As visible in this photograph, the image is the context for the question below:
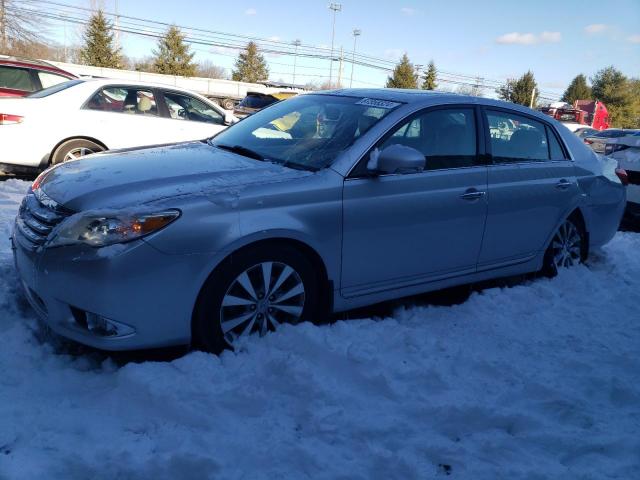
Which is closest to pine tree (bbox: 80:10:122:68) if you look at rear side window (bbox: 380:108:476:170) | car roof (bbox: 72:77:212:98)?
car roof (bbox: 72:77:212:98)

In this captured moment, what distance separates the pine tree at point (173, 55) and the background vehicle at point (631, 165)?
50.2 meters

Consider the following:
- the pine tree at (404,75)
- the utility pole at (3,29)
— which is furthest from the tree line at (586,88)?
the utility pole at (3,29)

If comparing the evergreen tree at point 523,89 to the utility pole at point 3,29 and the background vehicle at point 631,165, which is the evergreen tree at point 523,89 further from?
the background vehicle at point 631,165

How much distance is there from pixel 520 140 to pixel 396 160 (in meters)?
1.67

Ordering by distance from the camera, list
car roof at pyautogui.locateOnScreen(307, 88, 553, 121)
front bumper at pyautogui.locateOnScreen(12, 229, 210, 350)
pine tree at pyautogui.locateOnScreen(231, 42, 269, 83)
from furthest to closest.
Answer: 1. pine tree at pyautogui.locateOnScreen(231, 42, 269, 83)
2. car roof at pyautogui.locateOnScreen(307, 88, 553, 121)
3. front bumper at pyautogui.locateOnScreen(12, 229, 210, 350)

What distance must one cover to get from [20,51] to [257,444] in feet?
165

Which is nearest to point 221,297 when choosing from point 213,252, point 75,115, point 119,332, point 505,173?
point 213,252

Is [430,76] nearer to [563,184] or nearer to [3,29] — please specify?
[3,29]

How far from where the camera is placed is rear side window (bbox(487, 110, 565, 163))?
14.3ft

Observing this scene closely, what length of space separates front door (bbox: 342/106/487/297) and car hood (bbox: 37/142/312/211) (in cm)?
49

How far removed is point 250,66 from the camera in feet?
208

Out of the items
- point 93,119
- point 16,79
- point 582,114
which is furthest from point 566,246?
point 582,114

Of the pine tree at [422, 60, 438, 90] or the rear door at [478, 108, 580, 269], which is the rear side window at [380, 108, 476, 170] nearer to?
the rear door at [478, 108, 580, 269]

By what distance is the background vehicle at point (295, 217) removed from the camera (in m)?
2.82
